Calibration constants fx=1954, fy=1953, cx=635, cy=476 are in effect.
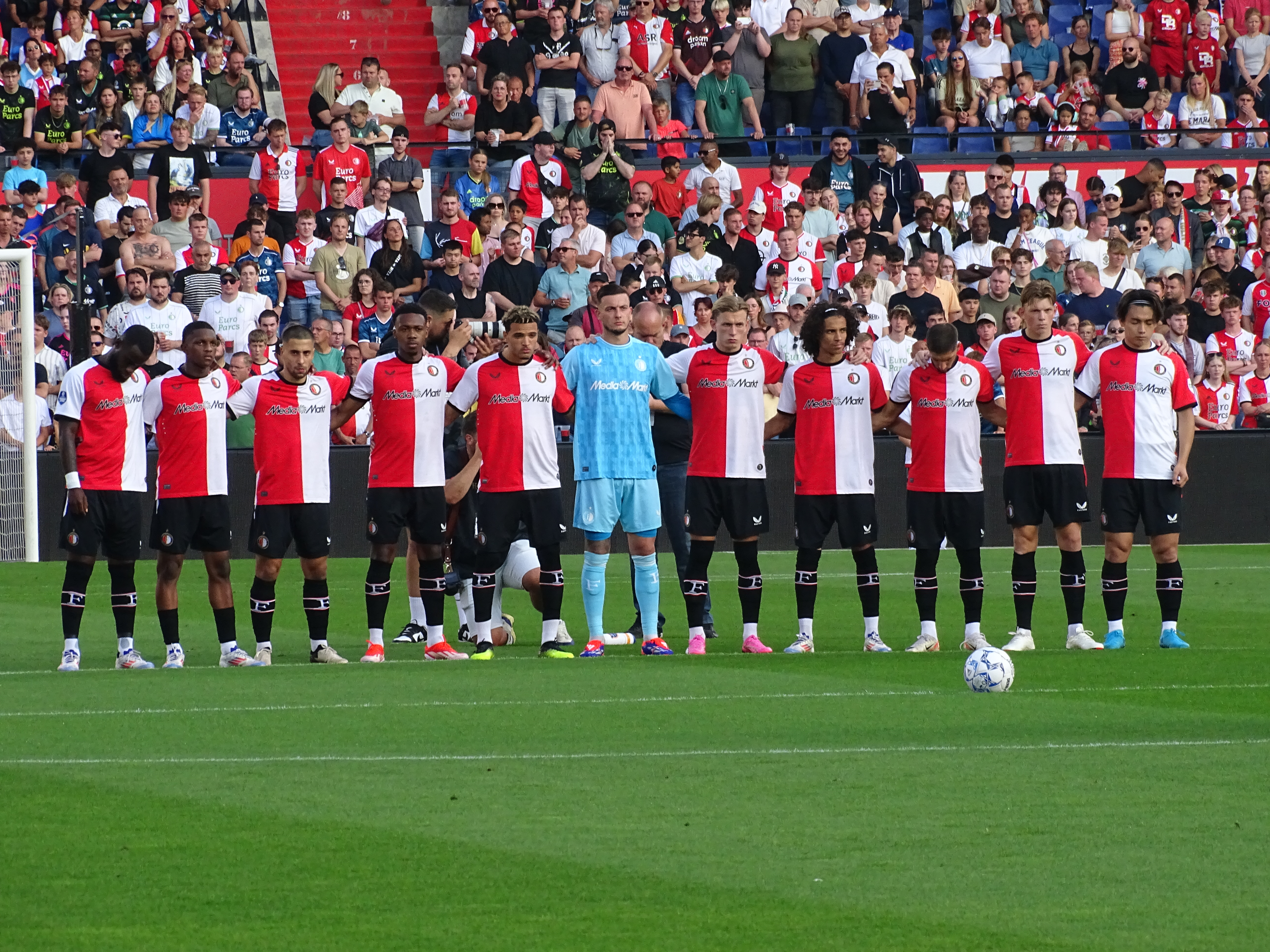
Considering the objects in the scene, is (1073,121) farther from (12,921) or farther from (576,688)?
(12,921)

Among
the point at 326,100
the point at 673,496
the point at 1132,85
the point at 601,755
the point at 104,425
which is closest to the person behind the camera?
the point at 601,755

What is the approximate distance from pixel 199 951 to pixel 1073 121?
73.6 feet

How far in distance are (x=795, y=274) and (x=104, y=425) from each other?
1127 cm

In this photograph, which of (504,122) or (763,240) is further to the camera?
(504,122)

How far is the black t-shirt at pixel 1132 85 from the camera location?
2602 centimetres

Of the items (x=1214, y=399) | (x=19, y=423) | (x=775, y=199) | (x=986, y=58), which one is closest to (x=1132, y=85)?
(x=986, y=58)

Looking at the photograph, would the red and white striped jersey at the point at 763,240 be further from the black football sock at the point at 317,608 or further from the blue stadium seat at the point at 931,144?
the black football sock at the point at 317,608

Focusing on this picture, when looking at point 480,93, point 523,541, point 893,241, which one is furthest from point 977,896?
point 480,93

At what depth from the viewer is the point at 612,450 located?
1237cm

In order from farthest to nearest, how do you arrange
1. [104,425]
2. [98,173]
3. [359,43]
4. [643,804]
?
[359,43]
[98,173]
[104,425]
[643,804]

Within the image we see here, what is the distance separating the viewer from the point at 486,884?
6.05m

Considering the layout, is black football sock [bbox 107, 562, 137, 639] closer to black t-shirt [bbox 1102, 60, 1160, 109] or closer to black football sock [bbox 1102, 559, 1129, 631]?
black football sock [bbox 1102, 559, 1129, 631]

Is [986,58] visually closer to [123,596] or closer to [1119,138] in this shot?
[1119,138]

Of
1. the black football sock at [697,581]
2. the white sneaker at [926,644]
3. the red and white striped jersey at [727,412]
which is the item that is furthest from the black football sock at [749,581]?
the white sneaker at [926,644]
